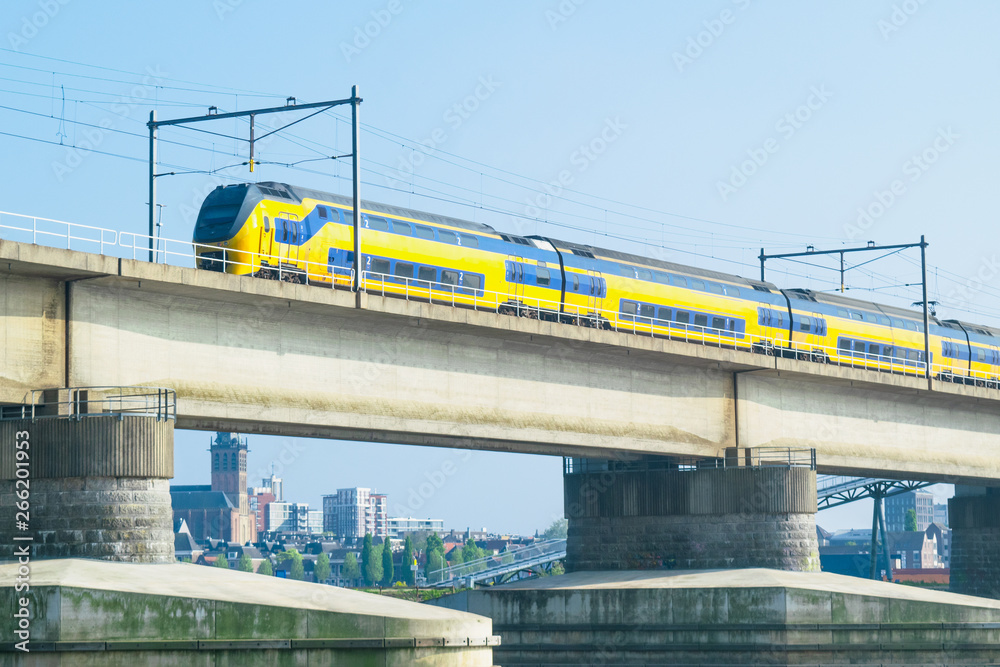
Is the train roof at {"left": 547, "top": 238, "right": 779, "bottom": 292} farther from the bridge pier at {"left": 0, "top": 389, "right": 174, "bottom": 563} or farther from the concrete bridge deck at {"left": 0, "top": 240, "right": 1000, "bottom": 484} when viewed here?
the bridge pier at {"left": 0, "top": 389, "right": 174, "bottom": 563}

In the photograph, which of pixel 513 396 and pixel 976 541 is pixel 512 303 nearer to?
pixel 513 396

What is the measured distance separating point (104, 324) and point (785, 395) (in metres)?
32.1

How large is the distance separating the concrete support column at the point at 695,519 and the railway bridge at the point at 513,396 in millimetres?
66

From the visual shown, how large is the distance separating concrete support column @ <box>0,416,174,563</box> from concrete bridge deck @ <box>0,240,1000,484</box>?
1.34 m

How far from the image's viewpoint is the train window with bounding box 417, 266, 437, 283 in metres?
47.2

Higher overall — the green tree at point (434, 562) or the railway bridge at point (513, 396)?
the railway bridge at point (513, 396)

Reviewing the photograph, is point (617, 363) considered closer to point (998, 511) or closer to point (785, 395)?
point (785, 395)

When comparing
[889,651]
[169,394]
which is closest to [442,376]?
[169,394]

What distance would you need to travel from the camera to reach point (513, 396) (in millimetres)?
45812

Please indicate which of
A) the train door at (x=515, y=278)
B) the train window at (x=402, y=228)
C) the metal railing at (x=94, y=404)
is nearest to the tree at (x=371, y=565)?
the train door at (x=515, y=278)

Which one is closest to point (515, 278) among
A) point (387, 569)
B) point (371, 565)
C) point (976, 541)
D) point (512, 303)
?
point (512, 303)

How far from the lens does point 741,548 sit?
5131 centimetres

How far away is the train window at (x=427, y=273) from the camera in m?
47.2

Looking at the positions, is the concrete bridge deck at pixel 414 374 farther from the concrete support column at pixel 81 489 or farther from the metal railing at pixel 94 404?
the concrete support column at pixel 81 489
